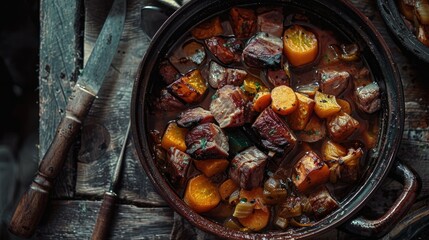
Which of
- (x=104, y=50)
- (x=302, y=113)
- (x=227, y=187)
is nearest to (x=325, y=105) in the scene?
(x=302, y=113)

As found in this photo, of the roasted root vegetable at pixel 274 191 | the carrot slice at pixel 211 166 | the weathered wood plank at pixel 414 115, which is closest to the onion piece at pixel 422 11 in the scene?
the weathered wood plank at pixel 414 115

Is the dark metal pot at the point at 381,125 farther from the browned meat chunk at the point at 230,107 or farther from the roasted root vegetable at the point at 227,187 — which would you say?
the browned meat chunk at the point at 230,107

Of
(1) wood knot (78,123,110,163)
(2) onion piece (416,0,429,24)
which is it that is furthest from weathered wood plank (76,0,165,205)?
(2) onion piece (416,0,429,24)

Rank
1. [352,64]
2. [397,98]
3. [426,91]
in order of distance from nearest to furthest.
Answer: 1. [397,98]
2. [352,64]
3. [426,91]

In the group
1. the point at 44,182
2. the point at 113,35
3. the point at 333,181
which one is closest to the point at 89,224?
the point at 44,182

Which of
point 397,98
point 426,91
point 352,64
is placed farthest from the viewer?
point 426,91

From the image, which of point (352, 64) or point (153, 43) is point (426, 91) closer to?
point (352, 64)
